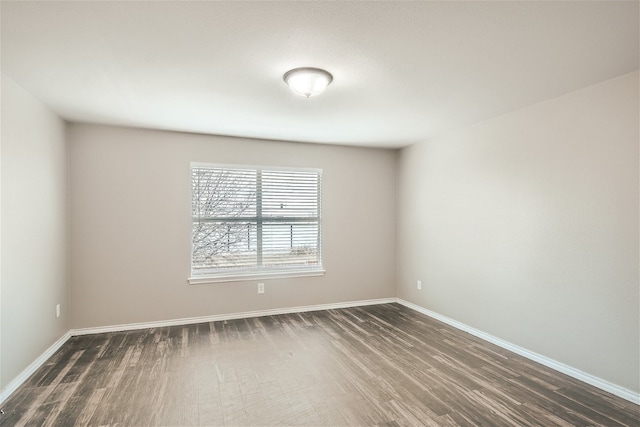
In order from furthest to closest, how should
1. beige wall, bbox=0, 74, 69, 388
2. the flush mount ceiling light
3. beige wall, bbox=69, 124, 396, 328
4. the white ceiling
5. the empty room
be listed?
1. beige wall, bbox=69, 124, 396, 328
2. beige wall, bbox=0, 74, 69, 388
3. the flush mount ceiling light
4. the empty room
5. the white ceiling

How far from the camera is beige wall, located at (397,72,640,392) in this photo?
98.0 inches

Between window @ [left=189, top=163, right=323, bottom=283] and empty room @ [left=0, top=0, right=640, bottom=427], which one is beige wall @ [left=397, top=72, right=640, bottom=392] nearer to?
empty room @ [left=0, top=0, right=640, bottom=427]

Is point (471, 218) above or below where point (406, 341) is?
above

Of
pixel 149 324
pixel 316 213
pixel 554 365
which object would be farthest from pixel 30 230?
pixel 554 365

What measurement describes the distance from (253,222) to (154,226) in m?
1.16

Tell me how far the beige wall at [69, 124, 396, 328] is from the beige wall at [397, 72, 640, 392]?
146 cm

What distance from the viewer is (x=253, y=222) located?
446 cm

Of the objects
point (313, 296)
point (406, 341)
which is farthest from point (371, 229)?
point (406, 341)

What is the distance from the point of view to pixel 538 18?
178 centimetres

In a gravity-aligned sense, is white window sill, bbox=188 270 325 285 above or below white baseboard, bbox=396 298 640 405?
above

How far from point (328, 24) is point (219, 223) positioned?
9.88 feet

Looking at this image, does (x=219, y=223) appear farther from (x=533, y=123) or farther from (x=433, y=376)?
(x=533, y=123)

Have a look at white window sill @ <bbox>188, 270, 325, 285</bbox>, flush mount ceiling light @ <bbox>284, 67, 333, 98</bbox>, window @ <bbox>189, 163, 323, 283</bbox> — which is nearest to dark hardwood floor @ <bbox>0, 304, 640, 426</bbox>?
white window sill @ <bbox>188, 270, 325, 285</bbox>

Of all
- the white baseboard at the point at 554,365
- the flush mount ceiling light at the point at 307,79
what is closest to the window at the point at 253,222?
the white baseboard at the point at 554,365
